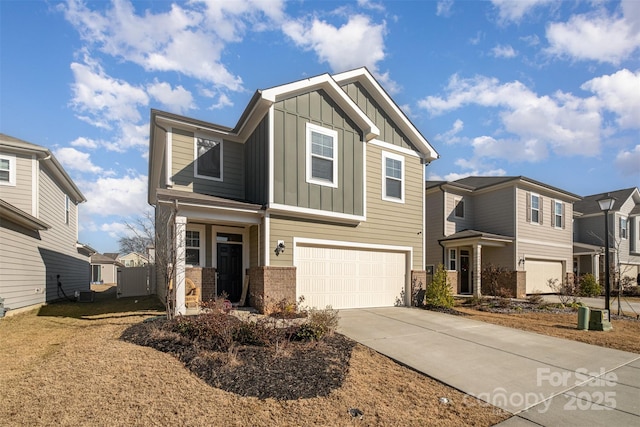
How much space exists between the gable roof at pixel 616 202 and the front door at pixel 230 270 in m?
28.4

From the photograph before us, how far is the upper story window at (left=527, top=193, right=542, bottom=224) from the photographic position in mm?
20028

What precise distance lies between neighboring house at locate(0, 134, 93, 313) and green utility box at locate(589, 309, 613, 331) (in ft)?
55.0

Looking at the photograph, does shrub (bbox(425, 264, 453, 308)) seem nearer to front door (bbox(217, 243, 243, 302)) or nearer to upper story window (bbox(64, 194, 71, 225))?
front door (bbox(217, 243, 243, 302))

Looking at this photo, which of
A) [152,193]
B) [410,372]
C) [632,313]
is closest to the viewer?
[410,372]

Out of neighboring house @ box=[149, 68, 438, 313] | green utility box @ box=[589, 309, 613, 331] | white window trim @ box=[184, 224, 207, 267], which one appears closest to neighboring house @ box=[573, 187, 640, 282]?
green utility box @ box=[589, 309, 613, 331]

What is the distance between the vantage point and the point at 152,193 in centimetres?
1814

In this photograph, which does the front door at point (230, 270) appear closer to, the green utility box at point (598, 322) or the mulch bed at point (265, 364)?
the mulch bed at point (265, 364)

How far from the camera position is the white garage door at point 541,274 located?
20297mm

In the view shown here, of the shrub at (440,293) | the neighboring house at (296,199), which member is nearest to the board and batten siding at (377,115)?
the neighboring house at (296,199)

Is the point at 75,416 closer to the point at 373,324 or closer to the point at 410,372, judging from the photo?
the point at 410,372

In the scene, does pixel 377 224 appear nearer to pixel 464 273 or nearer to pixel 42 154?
pixel 464 273

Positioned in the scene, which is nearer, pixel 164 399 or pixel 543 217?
pixel 164 399

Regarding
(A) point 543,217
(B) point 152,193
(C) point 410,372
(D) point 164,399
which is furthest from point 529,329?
(B) point 152,193

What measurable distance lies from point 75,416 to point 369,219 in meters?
9.91
